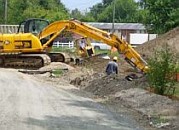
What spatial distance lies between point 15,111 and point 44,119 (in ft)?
5.70

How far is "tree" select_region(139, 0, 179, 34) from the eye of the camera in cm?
5759

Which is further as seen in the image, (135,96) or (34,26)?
(34,26)

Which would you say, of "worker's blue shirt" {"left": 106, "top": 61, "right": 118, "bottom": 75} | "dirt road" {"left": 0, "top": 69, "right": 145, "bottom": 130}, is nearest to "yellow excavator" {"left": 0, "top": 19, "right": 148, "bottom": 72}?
"worker's blue shirt" {"left": 106, "top": 61, "right": 118, "bottom": 75}

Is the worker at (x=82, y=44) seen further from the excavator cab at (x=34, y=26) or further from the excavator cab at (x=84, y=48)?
the excavator cab at (x=34, y=26)

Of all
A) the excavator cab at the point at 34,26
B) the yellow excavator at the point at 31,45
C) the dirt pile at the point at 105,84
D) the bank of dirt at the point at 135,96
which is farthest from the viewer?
the excavator cab at the point at 34,26

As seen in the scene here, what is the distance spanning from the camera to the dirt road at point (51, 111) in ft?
46.9

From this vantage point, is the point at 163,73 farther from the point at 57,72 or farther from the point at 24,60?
the point at 24,60

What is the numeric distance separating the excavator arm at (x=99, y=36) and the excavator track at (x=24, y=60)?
1.45 meters

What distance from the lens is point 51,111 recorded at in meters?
17.0

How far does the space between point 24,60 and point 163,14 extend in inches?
1044

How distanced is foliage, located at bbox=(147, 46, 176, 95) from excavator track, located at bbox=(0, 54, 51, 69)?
46.9ft

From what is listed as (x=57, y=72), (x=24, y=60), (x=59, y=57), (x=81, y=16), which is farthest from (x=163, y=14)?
(x=81, y=16)

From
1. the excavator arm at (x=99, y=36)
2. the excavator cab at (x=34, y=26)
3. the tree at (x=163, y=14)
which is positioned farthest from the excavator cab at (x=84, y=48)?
the tree at (x=163, y=14)

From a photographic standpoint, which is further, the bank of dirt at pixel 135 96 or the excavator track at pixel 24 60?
the excavator track at pixel 24 60
